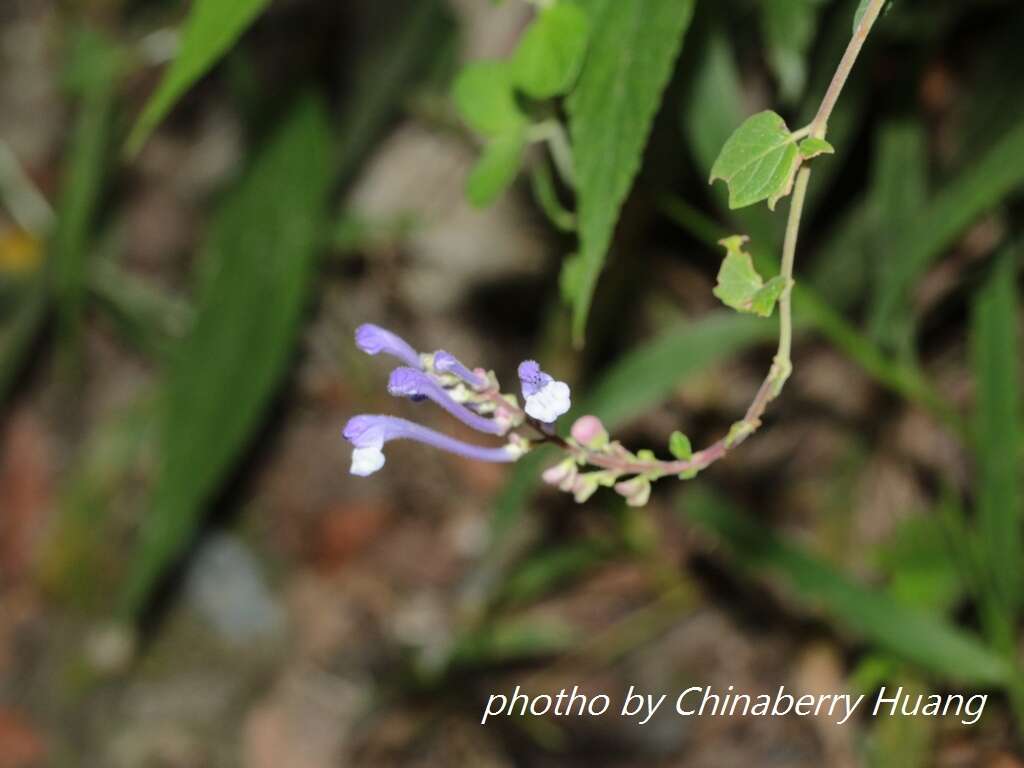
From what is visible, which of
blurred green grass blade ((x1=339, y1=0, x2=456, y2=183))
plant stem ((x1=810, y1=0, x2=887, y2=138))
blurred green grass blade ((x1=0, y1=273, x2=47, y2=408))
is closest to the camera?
plant stem ((x1=810, y1=0, x2=887, y2=138))

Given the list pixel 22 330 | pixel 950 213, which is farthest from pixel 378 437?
pixel 22 330

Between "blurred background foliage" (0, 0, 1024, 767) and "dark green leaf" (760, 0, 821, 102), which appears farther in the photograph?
"blurred background foliage" (0, 0, 1024, 767)

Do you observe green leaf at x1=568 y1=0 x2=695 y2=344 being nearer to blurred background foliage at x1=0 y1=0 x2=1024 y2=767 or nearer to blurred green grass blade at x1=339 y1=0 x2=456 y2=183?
blurred background foliage at x1=0 y1=0 x2=1024 y2=767

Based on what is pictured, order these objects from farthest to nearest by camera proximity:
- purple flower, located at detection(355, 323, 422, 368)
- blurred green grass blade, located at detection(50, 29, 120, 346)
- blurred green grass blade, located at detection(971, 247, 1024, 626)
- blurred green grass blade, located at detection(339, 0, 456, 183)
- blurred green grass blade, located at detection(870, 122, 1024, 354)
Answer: blurred green grass blade, located at detection(50, 29, 120, 346) < blurred green grass blade, located at detection(339, 0, 456, 183) < blurred green grass blade, located at detection(971, 247, 1024, 626) < blurred green grass blade, located at detection(870, 122, 1024, 354) < purple flower, located at detection(355, 323, 422, 368)

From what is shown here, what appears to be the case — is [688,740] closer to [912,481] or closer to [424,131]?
[912,481]

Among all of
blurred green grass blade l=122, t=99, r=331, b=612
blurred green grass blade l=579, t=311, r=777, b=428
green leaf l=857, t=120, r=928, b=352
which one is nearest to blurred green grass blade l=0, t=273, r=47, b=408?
blurred green grass blade l=122, t=99, r=331, b=612

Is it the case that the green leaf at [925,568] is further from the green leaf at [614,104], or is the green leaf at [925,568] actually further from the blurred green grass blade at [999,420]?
the green leaf at [614,104]

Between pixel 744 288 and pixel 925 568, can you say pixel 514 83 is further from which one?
pixel 925 568

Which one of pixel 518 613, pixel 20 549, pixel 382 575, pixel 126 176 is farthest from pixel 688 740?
pixel 126 176
